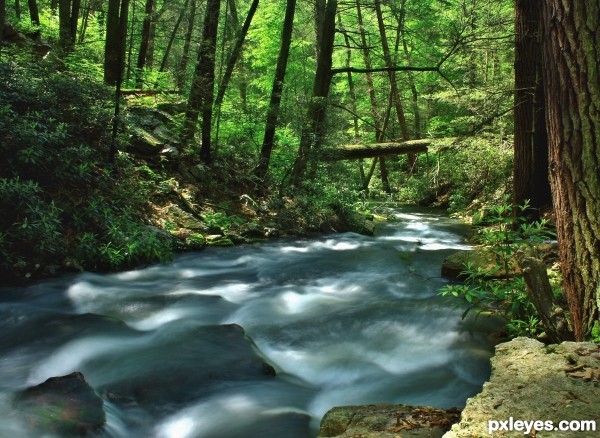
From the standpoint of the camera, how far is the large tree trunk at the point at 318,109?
41.1 ft

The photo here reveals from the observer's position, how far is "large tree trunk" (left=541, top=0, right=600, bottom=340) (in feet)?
11.5

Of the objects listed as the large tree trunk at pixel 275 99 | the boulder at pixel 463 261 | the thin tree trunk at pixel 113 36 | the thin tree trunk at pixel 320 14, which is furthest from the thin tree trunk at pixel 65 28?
the boulder at pixel 463 261

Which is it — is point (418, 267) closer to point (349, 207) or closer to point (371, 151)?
point (349, 207)

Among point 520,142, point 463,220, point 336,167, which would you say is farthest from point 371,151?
point 520,142


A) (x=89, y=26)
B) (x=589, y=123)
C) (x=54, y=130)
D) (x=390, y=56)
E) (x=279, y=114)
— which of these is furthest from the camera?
(x=89, y=26)

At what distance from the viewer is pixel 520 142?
8.92 m

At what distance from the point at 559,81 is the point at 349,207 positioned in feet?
31.2

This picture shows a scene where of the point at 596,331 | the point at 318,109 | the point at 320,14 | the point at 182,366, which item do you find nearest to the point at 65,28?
the point at 318,109

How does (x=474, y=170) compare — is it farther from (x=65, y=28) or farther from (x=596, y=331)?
(x=65, y=28)

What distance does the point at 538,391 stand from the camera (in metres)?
2.61

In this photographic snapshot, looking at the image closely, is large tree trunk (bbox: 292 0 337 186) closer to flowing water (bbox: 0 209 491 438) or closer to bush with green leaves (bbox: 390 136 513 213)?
bush with green leaves (bbox: 390 136 513 213)

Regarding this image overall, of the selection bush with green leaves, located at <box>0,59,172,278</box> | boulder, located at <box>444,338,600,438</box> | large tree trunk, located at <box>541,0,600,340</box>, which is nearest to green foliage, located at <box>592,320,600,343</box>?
large tree trunk, located at <box>541,0,600,340</box>

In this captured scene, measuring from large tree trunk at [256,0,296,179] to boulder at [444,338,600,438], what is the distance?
10232mm

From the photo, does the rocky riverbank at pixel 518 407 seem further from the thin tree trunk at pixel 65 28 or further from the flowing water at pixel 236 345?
the thin tree trunk at pixel 65 28
